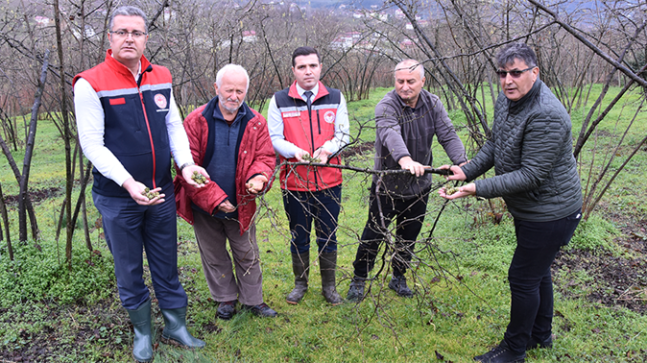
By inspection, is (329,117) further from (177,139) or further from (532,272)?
(532,272)

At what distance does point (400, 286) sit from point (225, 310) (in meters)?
1.44

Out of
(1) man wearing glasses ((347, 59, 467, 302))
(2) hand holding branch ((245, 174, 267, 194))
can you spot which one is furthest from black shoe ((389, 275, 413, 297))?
(2) hand holding branch ((245, 174, 267, 194))

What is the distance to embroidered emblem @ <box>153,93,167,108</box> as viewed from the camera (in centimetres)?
241

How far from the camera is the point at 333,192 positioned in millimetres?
3070

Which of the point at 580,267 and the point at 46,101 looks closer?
the point at 580,267

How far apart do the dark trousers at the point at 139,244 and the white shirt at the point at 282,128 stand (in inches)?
32.0

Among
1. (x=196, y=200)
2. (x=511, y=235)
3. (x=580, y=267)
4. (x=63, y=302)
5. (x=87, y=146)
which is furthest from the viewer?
(x=511, y=235)

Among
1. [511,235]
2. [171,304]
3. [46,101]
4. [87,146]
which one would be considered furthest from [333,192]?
[46,101]

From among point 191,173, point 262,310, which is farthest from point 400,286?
point 191,173

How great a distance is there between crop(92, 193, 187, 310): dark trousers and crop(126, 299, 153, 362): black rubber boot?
0.17 ft

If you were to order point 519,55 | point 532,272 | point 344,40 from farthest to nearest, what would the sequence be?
point 344,40 → point 532,272 → point 519,55

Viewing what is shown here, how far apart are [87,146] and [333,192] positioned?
1629 mm

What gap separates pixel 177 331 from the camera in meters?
2.74

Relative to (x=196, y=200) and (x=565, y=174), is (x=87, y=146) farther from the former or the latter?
(x=565, y=174)
